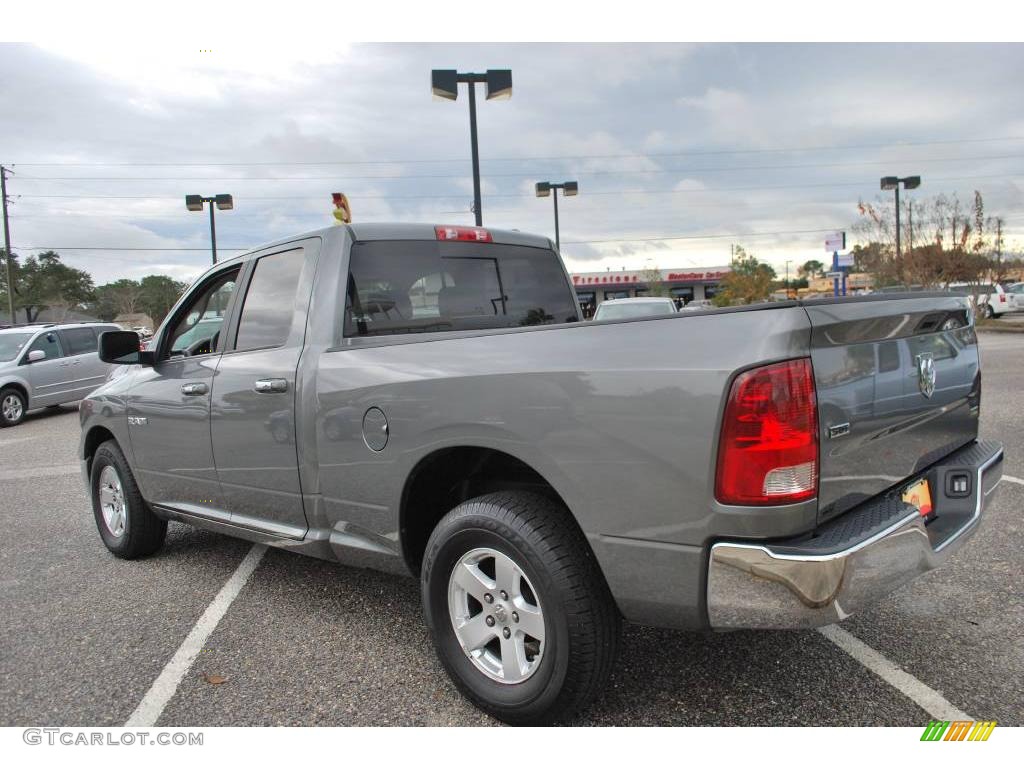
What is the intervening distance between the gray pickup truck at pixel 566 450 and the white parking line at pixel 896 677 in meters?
0.59

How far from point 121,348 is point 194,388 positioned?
2.12ft

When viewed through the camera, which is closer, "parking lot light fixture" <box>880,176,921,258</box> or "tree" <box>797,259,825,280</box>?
"parking lot light fixture" <box>880,176,921,258</box>

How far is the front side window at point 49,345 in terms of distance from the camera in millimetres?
14195

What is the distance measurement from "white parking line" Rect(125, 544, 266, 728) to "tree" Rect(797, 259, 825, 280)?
306 ft

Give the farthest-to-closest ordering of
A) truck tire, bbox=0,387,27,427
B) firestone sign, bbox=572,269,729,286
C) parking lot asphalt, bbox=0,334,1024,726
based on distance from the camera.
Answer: firestone sign, bbox=572,269,729,286 < truck tire, bbox=0,387,27,427 < parking lot asphalt, bbox=0,334,1024,726

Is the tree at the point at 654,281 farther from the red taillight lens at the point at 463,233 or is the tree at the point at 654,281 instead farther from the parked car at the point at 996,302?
the red taillight lens at the point at 463,233

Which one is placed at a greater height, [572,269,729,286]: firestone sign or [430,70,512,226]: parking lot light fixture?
[430,70,512,226]: parking lot light fixture

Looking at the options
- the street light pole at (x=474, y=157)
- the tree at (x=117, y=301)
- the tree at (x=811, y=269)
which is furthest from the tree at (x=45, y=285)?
the tree at (x=811, y=269)

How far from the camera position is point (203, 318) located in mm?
4266

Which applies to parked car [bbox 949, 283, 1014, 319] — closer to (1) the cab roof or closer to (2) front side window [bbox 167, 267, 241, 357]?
(1) the cab roof

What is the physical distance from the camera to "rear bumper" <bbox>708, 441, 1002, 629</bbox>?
2.03m

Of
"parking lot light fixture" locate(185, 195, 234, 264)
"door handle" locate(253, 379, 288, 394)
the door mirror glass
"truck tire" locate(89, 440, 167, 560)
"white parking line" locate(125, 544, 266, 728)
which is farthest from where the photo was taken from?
"parking lot light fixture" locate(185, 195, 234, 264)

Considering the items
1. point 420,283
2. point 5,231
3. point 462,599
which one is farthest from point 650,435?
point 5,231

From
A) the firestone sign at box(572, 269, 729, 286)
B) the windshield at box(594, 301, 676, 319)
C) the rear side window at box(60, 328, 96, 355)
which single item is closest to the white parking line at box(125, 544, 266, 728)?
the windshield at box(594, 301, 676, 319)
